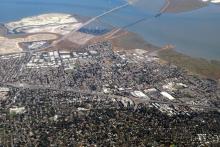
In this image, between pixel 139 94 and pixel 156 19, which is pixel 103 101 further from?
pixel 156 19

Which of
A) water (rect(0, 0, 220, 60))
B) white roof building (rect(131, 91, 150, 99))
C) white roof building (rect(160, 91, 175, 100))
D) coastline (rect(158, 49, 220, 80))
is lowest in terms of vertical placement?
white roof building (rect(160, 91, 175, 100))

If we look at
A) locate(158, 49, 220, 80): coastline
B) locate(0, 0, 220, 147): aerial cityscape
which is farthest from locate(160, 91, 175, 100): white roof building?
locate(158, 49, 220, 80): coastline

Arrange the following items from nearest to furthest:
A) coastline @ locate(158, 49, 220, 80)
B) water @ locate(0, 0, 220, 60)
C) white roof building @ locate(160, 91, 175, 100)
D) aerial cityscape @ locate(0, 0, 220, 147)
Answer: aerial cityscape @ locate(0, 0, 220, 147) → white roof building @ locate(160, 91, 175, 100) → coastline @ locate(158, 49, 220, 80) → water @ locate(0, 0, 220, 60)

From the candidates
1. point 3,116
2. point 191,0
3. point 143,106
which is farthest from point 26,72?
Result: point 191,0

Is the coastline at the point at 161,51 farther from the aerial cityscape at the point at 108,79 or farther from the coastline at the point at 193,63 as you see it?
the aerial cityscape at the point at 108,79

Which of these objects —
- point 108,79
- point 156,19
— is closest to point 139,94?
point 108,79

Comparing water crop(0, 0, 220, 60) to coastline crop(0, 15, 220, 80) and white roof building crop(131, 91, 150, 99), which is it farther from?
white roof building crop(131, 91, 150, 99)
